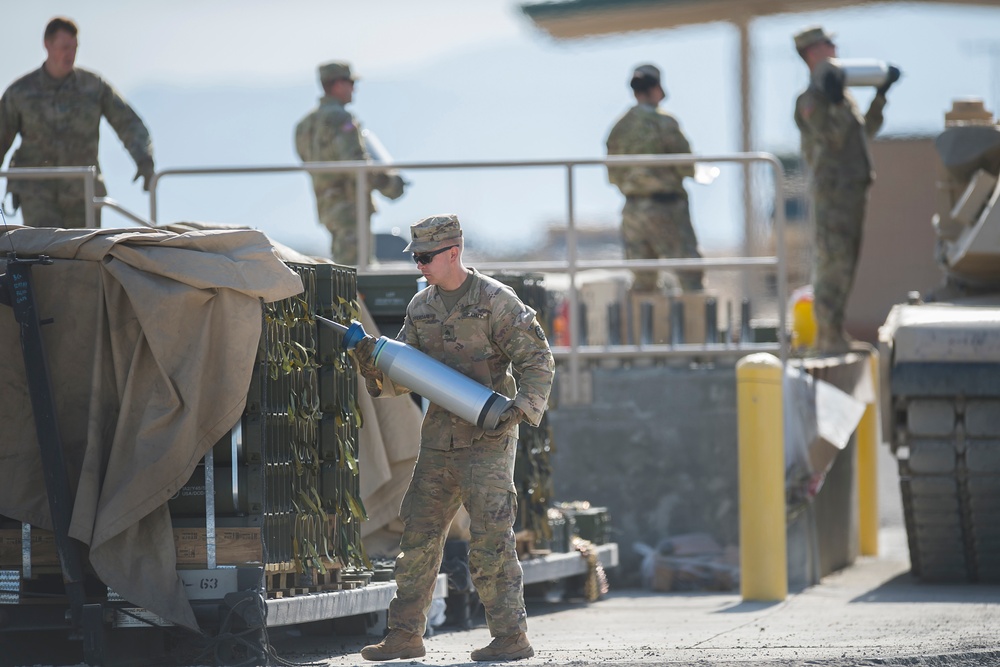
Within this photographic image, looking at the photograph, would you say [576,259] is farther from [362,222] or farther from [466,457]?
[466,457]

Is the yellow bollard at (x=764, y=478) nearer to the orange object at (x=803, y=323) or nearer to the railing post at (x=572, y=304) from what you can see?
the railing post at (x=572, y=304)

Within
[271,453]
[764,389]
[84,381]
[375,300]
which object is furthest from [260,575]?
Result: [764,389]

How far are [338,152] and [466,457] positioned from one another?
6.26m

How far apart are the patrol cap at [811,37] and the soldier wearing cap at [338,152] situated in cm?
332

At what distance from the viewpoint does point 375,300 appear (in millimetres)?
9367

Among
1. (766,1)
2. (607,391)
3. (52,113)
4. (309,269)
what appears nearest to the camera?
(309,269)

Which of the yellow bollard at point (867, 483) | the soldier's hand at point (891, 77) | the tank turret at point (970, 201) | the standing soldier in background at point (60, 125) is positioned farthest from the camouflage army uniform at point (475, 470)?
the yellow bollard at point (867, 483)

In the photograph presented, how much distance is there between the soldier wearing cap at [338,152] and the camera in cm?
1310

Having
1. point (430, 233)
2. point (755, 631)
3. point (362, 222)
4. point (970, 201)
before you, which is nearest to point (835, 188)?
point (970, 201)

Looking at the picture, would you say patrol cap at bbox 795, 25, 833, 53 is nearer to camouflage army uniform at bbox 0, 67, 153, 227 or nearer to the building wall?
camouflage army uniform at bbox 0, 67, 153, 227

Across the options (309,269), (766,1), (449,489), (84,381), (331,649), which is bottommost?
(331,649)

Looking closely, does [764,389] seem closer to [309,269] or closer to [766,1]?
[309,269]

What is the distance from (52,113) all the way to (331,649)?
15.9 feet

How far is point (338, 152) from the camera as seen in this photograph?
13.1 meters
